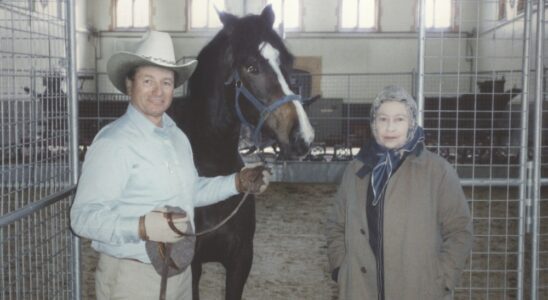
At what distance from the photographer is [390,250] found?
6.66ft

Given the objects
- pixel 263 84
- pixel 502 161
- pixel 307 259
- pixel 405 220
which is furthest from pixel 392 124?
pixel 502 161

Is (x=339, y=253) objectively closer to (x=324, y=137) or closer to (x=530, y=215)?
(x=530, y=215)

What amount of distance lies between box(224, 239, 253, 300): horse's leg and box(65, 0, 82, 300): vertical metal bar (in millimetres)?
813

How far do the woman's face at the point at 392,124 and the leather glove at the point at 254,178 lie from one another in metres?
0.51

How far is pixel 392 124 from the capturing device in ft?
6.67

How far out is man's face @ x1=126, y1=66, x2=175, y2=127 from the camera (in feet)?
6.42

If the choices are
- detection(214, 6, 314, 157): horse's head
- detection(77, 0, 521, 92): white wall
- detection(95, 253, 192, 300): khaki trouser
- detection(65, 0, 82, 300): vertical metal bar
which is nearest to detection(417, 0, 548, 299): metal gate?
detection(214, 6, 314, 157): horse's head

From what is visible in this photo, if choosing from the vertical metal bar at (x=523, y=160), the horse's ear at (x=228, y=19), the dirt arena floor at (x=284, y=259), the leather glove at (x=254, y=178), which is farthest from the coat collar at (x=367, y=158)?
the dirt arena floor at (x=284, y=259)

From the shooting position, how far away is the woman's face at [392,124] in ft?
6.66

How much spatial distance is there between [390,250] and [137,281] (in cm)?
95

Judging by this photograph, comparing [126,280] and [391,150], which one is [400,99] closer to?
[391,150]

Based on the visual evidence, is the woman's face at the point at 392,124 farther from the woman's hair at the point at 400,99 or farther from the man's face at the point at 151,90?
the man's face at the point at 151,90

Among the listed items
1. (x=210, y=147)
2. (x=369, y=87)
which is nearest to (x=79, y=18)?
(x=369, y=87)

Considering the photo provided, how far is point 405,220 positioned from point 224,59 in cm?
135
